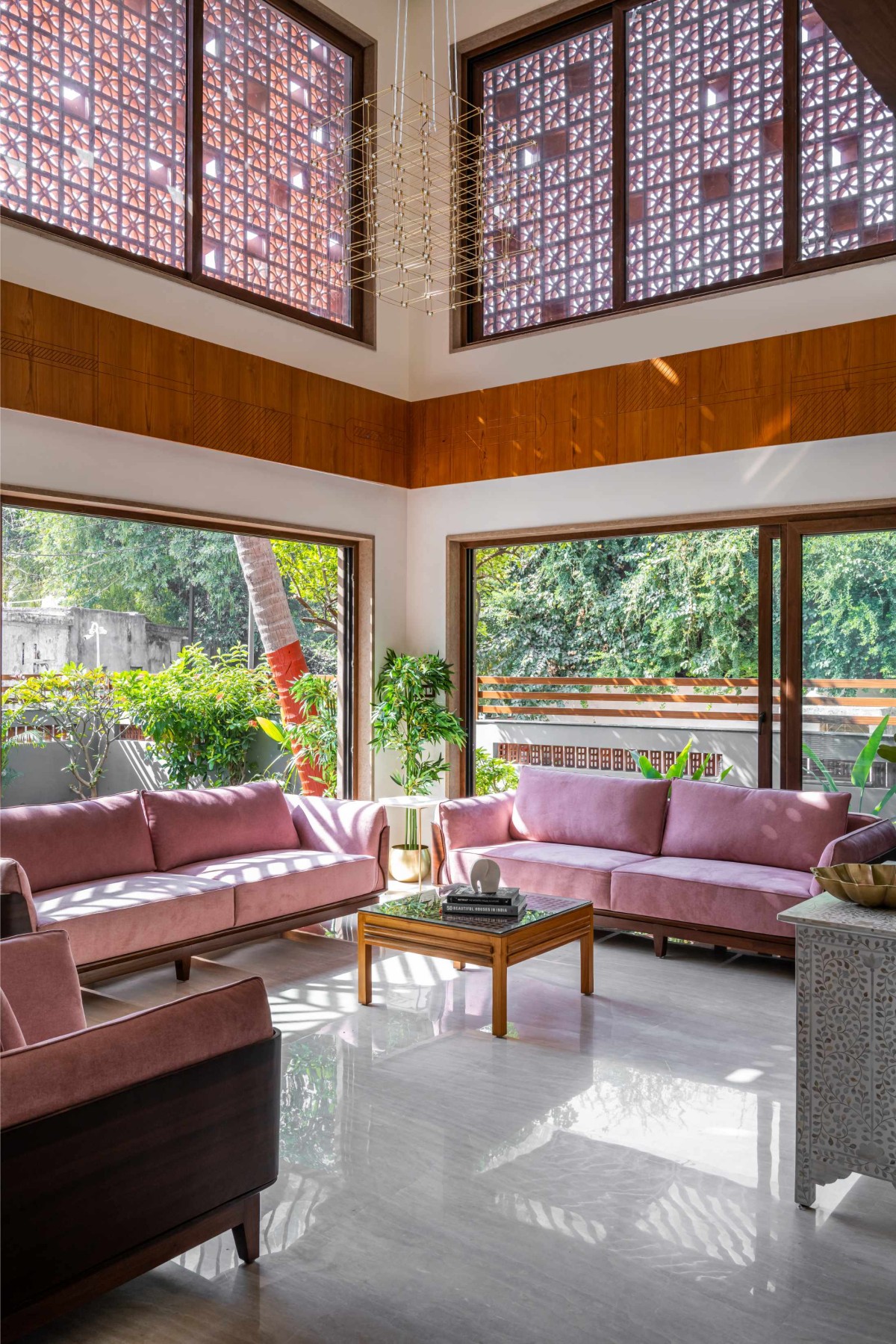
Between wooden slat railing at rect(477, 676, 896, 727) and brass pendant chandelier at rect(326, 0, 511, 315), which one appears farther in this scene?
brass pendant chandelier at rect(326, 0, 511, 315)

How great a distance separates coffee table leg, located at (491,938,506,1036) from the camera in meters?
4.16

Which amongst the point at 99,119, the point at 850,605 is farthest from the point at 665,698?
the point at 99,119

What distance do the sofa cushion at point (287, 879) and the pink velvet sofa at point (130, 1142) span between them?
100 inches

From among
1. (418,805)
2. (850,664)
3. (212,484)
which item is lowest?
(418,805)

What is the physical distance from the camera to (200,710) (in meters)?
6.15

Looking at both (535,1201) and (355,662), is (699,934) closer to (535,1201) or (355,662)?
(535,1201)

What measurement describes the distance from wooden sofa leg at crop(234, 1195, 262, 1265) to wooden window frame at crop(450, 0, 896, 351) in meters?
5.39

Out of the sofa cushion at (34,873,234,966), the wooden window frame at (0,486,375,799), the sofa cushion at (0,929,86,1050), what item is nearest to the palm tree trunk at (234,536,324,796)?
the wooden window frame at (0,486,375,799)

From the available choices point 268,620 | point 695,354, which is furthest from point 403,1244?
point 695,354

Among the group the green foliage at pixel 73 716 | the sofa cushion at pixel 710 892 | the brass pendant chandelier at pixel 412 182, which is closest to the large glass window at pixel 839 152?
the brass pendant chandelier at pixel 412 182

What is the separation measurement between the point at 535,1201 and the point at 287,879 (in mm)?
2661

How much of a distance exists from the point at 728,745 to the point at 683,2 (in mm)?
4538

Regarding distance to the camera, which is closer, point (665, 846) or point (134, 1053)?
point (134, 1053)

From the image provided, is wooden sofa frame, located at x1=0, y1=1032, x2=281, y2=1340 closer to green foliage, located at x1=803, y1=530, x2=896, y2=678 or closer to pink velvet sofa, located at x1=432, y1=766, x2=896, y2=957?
pink velvet sofa, located at x1=432, y1=766, x2=896, y2=957
